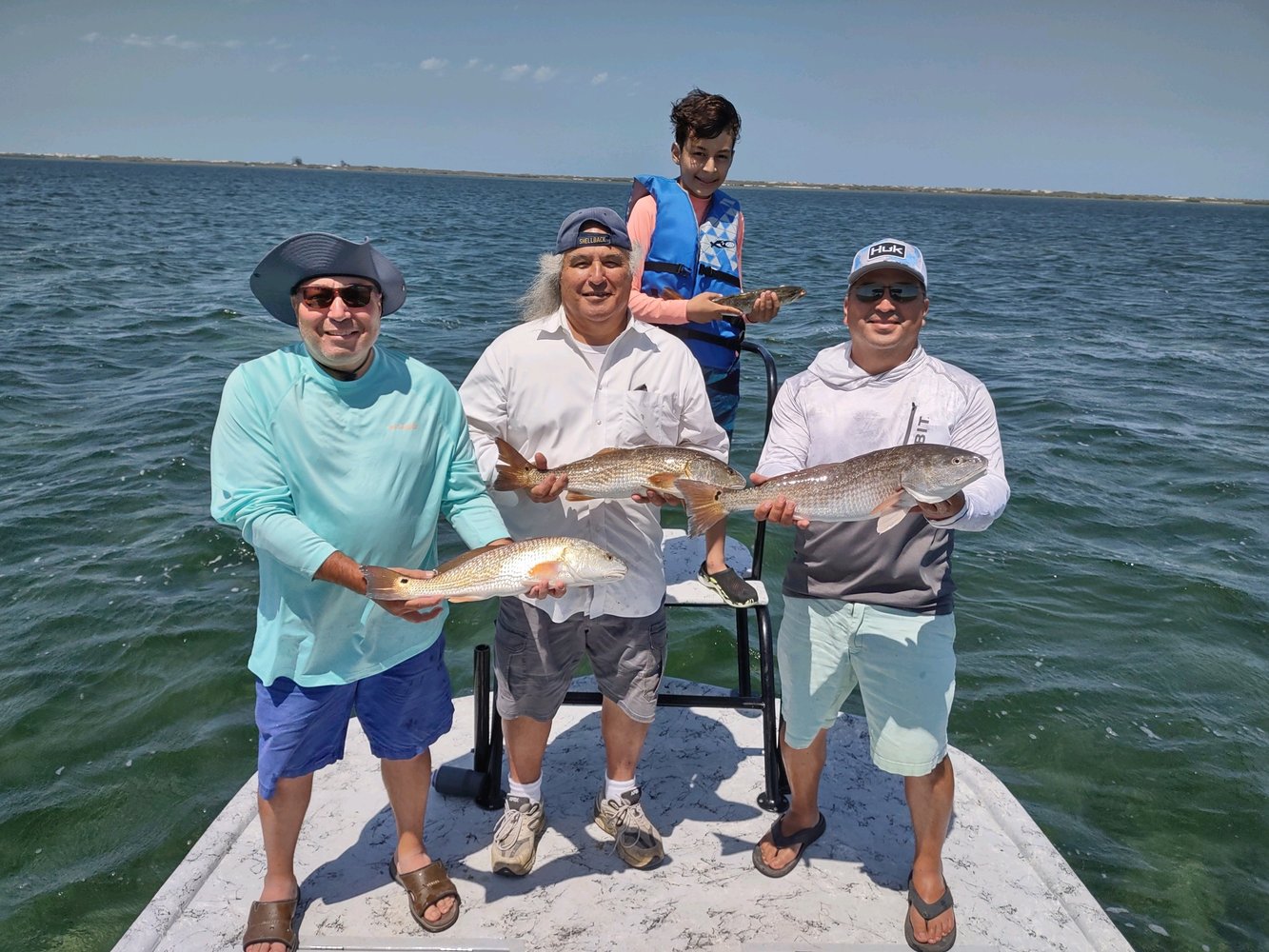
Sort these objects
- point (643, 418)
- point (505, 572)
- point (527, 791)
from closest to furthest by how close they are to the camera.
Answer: point (505, 572) → point (643, 418) → point (527, 791)

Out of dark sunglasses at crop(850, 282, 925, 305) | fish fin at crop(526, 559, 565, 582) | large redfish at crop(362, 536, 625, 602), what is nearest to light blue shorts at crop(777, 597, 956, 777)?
large redfish at crop(362, 536, 625, 602)

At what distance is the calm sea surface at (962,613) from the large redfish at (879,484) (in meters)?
3.68

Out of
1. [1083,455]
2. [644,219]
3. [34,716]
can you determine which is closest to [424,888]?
[644,219]

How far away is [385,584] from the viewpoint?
2971mm

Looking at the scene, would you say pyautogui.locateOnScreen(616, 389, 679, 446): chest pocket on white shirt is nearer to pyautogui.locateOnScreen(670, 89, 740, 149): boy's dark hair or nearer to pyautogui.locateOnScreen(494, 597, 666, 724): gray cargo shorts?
pyautogui.locateOnScreen(494, 597, 666, 724): gray cargo shorts

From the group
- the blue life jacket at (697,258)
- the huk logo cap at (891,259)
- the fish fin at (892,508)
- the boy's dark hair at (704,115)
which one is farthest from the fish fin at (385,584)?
the boy's dark hair at (704,115)

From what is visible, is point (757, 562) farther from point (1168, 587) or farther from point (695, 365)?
point (1168, 587)

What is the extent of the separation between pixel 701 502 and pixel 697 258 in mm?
2037

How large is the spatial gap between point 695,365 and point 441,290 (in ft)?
74.8

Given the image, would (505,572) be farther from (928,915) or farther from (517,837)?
(928,915)

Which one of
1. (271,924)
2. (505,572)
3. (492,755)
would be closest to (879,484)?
(505,572)

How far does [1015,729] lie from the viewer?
22.5ft

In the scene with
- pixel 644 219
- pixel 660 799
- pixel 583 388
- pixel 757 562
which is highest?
pixel 644 219

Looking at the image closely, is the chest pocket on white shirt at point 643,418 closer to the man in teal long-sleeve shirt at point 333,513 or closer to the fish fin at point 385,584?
the man in teal long-sleeve shirt at point 333,513
